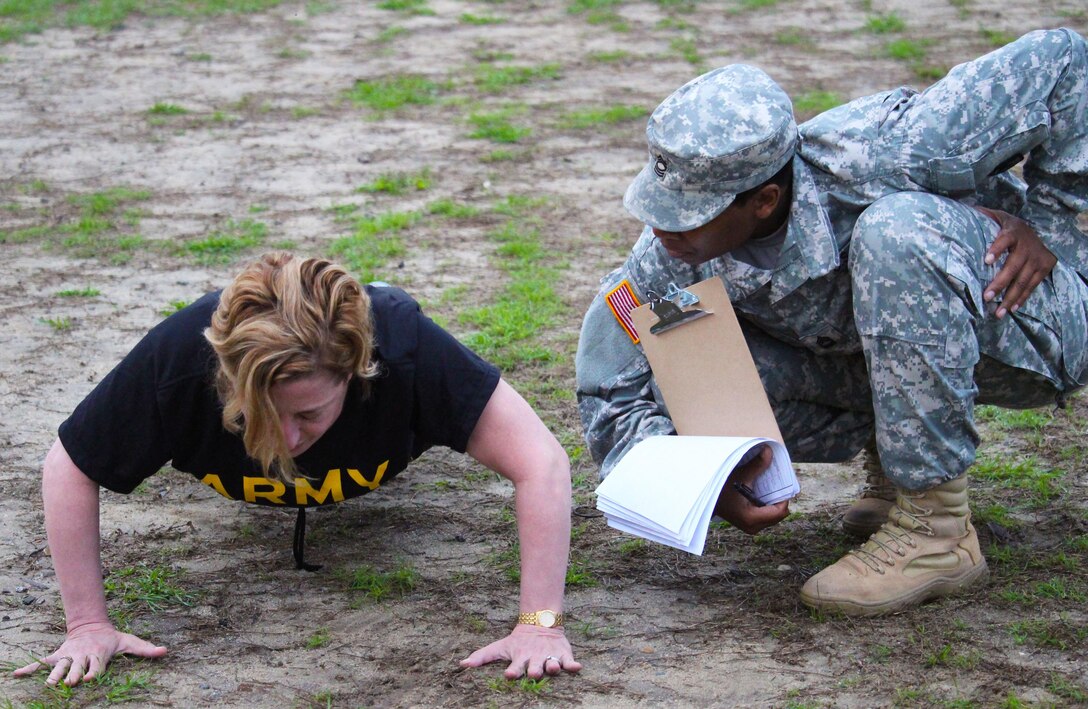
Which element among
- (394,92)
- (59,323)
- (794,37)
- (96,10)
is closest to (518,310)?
(59,323)

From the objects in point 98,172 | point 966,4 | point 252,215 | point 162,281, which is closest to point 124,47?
point 98,172

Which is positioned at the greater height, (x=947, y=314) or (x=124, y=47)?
(x=947, y=314)

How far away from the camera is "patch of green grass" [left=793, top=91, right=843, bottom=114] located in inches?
281

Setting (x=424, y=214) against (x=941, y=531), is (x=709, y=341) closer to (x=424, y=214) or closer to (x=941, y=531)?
(x=941, y=531)

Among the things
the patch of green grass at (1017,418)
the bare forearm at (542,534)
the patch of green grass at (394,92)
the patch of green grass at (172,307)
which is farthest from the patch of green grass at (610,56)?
the bare forearm at (542,534)

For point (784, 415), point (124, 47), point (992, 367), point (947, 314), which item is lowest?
point (124, 47)

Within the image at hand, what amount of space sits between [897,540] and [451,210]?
335 centimetres

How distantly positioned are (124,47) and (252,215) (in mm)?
3970

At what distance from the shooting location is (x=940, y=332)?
258 cm

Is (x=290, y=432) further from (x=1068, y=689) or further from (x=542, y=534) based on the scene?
(x=1068, y=689)

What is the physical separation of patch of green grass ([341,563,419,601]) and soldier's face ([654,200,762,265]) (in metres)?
0.97

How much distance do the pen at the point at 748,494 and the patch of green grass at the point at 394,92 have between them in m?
5.18

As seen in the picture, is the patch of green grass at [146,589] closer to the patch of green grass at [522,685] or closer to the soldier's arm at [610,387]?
the patch of green grass at [522,685]

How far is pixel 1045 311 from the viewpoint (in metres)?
2.73
